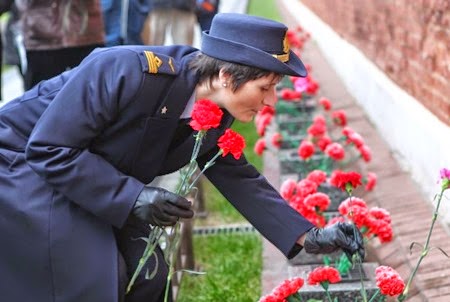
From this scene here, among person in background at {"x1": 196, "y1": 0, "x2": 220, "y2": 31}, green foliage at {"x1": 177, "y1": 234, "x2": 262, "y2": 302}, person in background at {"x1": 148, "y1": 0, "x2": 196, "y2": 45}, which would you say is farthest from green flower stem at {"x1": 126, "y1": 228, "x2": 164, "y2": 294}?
person in background at {"x1": 196, "y1": 0, "x2": 220, "y2": 31}

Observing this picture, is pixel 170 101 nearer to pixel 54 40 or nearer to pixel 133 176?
pixel 133 176

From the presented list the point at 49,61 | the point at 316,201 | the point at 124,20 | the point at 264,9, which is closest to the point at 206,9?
the point at 124,20

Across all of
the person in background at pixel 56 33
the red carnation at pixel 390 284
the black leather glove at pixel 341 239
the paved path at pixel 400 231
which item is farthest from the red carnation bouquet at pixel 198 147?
the person in background at pixel 56 33

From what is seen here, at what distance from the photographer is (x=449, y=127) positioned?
4.38 m

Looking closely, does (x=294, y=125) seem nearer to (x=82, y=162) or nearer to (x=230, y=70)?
(x=230, y=70)

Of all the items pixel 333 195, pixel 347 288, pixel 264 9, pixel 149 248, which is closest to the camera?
pixel 149 248

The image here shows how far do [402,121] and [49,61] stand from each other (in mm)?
2164

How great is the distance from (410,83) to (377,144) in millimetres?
635

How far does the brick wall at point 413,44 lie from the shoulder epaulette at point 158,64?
2053mm

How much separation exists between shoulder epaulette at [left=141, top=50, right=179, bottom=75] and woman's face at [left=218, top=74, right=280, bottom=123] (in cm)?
18

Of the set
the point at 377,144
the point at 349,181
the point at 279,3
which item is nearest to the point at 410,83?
the point at 377,144

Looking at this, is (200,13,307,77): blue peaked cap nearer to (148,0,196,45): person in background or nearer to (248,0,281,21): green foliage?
(148,0,196,45): person in background

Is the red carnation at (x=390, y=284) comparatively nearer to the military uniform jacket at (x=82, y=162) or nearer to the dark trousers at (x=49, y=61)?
the military uniform jacket at (x=82, y=162)

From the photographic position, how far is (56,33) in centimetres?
514
